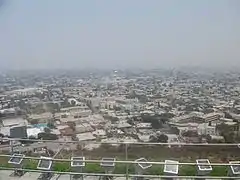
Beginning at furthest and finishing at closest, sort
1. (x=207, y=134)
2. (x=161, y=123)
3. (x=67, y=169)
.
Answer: (x=161, y=123)
(x=207, y=134)
(x=67, y=169)

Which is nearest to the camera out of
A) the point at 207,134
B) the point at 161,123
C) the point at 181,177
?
the point at 181,177

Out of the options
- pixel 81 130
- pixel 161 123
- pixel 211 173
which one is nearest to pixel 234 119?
pixel 161 123

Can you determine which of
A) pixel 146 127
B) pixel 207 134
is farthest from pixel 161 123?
pixel 207 134

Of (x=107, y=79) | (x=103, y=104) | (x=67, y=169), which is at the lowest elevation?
(x=67, y=169)

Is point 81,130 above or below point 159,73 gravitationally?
below

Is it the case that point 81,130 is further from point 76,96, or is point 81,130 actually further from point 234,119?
point 234,119

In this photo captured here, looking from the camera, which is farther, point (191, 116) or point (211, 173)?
point (191, 116)

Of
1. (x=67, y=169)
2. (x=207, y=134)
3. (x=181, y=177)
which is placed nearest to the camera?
(x=181, y=177)

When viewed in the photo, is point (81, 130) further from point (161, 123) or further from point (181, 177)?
point (181, 177)

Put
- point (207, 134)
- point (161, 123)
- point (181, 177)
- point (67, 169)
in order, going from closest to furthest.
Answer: point (181, 177) → point (67, 169) → point (207, 134) → point (161, 123)
